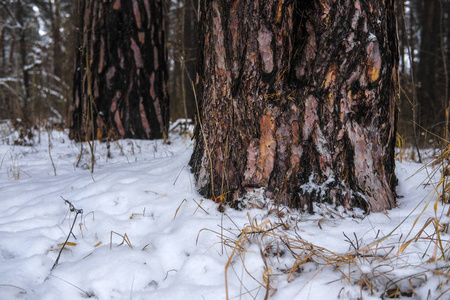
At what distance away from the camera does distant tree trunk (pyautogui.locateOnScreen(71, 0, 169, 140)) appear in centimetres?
304

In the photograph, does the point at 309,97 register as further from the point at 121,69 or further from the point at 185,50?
the point at 185,50

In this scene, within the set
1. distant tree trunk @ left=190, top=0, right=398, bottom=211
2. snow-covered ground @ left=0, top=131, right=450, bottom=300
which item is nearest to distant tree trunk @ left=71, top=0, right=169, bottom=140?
snow-covered ground @ left=0, top=131, right=450, bottom=300

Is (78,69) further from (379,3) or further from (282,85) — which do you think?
(379,3)

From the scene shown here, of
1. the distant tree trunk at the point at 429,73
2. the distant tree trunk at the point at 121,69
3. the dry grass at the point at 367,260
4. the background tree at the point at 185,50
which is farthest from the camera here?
the distant tree trunk at the point at 429,73

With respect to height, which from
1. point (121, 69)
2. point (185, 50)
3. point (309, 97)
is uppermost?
point (185, 50)

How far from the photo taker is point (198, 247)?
44.5 inches

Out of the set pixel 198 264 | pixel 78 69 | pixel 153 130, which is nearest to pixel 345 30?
pixel 198 264

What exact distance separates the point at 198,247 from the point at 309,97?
754 mm

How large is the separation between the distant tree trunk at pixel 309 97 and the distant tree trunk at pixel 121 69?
6.23 ft

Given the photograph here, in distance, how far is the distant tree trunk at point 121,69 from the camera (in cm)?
304

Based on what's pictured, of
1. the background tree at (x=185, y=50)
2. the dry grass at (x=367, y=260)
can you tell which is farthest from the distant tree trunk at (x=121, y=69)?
the dry grass at (x=367, y=260)

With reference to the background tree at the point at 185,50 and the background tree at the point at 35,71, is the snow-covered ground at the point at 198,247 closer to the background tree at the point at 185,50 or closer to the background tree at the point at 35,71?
the background tree at the point at 185,50

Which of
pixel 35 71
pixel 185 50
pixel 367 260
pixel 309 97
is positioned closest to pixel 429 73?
pixel 185 50

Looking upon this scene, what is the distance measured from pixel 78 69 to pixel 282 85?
106 inches
